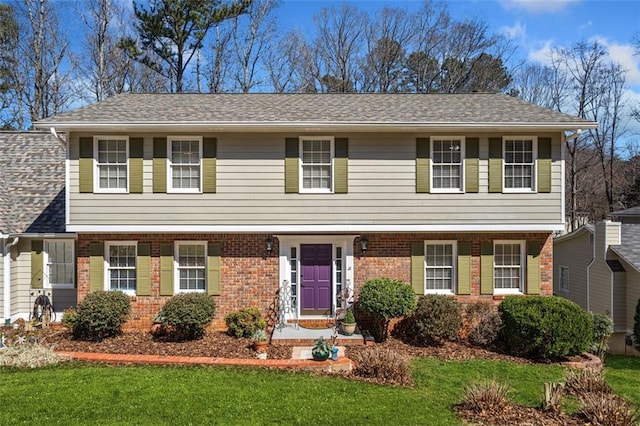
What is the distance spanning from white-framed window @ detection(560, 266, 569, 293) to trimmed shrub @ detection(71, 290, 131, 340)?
682 inches

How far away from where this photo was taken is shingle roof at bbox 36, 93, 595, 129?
1134 cm

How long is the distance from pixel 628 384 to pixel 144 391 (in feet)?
31.7

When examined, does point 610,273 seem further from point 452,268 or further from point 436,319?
point 436,319

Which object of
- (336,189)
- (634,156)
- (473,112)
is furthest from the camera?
(634,156)

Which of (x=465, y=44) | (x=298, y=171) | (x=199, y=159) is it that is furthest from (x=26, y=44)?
(x=465, y=44)

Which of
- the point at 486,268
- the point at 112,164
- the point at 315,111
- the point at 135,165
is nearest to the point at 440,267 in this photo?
the point at 486,268

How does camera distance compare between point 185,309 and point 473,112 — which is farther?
point 473,112

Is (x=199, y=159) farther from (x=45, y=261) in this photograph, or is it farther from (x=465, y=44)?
(x=465, y=44)

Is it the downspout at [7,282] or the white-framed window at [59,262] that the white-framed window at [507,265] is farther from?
the downspout at [7,282]

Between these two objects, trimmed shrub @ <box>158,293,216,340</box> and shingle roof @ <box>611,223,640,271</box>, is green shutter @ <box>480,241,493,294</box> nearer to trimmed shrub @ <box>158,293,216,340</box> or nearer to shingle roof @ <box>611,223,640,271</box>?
shingle roof @ <box>611,223,640,271</box>

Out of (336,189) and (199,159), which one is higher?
(199,159)

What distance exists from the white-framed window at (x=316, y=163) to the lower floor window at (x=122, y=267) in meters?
5.04

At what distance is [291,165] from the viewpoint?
11.7 meters

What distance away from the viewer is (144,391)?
7512 millimetres
